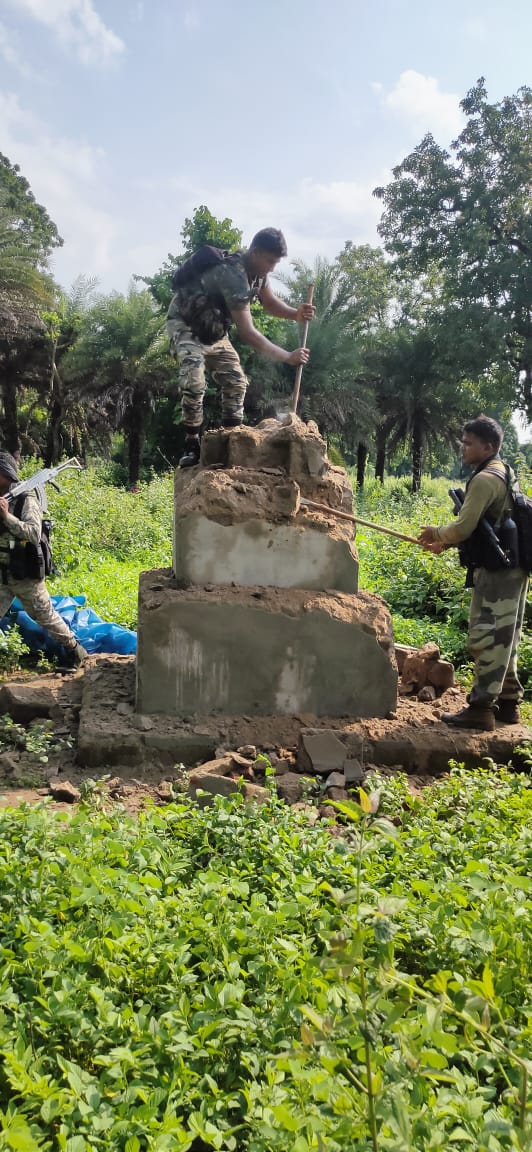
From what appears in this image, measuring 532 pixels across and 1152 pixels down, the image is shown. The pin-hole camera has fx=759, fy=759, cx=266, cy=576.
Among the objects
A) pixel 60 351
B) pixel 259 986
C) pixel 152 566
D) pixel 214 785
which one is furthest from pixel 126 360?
pixel 259 986

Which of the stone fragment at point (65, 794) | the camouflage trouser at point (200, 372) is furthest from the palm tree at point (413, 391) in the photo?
the stone fragment at point (65, 794)

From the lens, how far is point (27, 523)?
5820 millimetres

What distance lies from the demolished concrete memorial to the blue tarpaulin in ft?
5.57

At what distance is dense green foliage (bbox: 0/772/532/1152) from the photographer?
1596 mm

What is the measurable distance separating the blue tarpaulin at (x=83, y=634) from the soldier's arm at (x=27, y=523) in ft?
2.86

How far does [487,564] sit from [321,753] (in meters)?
1.52

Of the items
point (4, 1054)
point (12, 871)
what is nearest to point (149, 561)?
point (12, 871)

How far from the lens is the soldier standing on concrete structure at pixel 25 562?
5824 mm

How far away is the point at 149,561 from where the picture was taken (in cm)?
1039

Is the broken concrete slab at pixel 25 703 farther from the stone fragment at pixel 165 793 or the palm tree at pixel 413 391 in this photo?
the palm tree at pixel 413 391

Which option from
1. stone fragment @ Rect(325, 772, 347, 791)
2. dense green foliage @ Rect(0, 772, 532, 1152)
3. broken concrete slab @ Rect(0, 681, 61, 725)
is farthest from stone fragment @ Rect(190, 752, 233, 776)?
broken concrete slab @ Rect(0, 681, 61, 725)

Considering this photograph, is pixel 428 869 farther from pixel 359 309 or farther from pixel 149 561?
pixel 359 309

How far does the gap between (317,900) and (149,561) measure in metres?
8.11

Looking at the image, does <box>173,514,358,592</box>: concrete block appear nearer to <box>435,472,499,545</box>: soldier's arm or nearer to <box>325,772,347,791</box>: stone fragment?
<box>435,472,499,545</box>: soldier's arm
